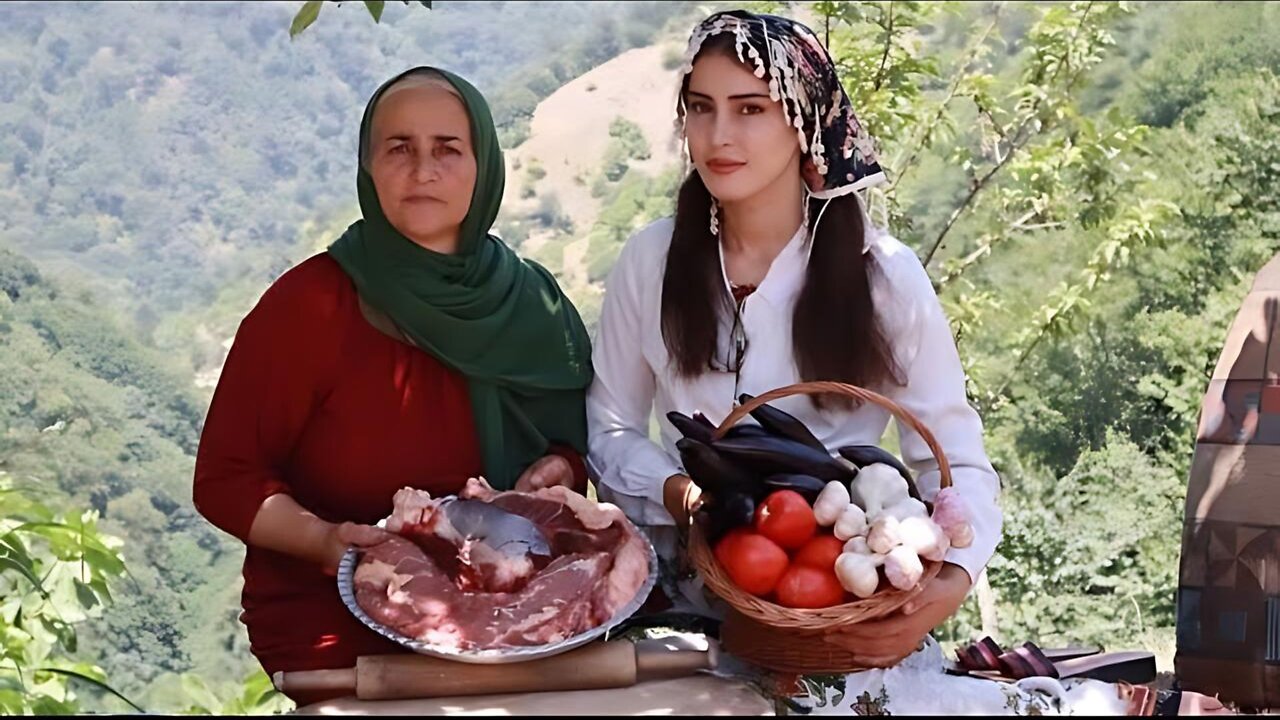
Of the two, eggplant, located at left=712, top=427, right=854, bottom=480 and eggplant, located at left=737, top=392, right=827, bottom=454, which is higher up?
eggplant, located at left=737, top=392, right=827, bottom=454

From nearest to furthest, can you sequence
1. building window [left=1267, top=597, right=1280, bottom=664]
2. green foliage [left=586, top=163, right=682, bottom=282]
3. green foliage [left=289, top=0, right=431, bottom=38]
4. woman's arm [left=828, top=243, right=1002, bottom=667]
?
1. green foliage [left=289, top=0, right=431, bottom=38]
2. woman's arm [left=828, top=243, right=1002, bottom=667]
3. building window [left=1267, top=597, right=1280, bottom=664]
4. green foliage [left=586, top=163, right=682, bottom=282]

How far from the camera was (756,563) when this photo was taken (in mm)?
2229

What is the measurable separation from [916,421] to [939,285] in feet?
12.7

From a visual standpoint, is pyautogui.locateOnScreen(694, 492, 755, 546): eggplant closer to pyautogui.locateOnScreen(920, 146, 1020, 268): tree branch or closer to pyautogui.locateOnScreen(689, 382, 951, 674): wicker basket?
pyautogui.locateOnScreen(689, 382, 951, 674): wicker basket

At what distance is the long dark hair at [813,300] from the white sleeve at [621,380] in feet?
0.29

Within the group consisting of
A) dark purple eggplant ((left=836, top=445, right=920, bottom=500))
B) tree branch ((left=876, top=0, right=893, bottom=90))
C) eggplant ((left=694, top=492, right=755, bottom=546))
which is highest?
tree branch ((left=876, top=0, right=893, bottom=90))

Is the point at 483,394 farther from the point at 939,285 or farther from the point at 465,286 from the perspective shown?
the point at 939,285

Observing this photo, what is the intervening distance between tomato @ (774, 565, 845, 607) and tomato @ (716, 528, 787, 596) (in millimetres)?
23

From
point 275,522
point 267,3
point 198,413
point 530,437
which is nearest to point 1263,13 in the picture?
point 267,3

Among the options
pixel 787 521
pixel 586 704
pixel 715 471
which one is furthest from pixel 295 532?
pixel 787 521

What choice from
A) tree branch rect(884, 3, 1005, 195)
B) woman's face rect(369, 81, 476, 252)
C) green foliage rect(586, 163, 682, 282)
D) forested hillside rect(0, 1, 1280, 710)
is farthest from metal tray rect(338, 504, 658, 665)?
green foliage rect(586, 163, 682, 282)

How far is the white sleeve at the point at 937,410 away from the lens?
8.66 feet

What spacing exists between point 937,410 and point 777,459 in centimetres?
49

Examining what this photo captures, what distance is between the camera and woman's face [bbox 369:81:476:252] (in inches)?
108
